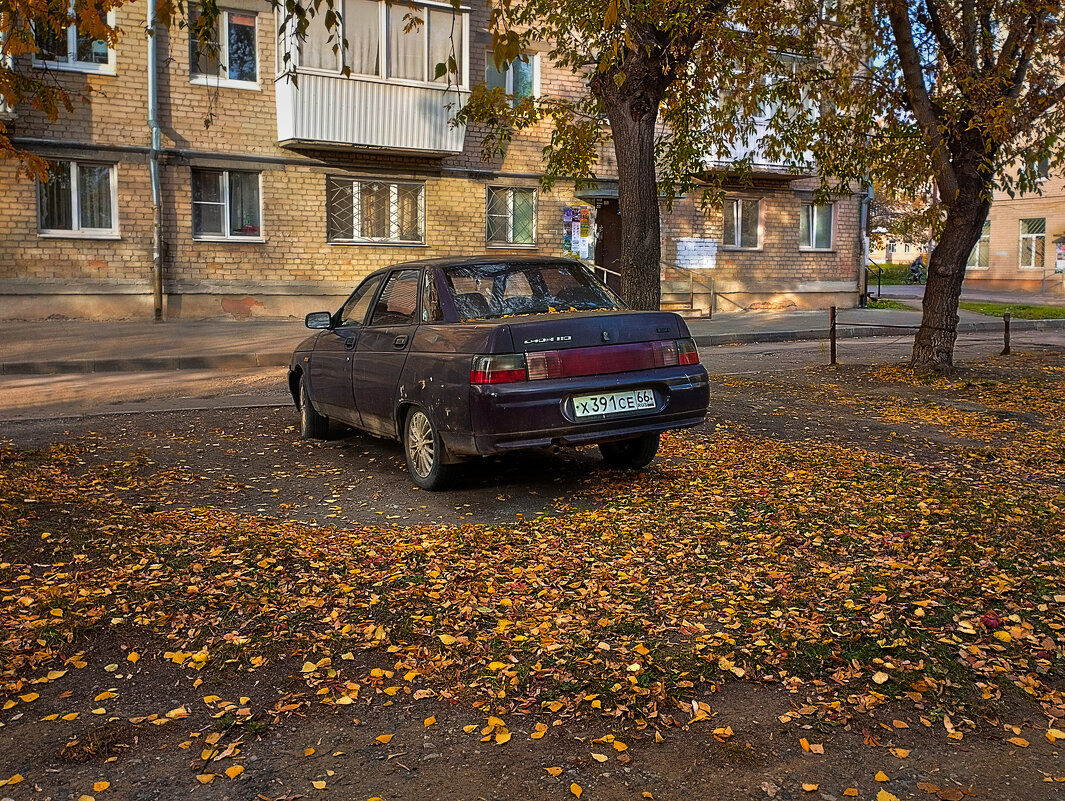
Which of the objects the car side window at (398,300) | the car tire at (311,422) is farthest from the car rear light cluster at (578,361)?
the car tire at (311,422)

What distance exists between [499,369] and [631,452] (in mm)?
1586

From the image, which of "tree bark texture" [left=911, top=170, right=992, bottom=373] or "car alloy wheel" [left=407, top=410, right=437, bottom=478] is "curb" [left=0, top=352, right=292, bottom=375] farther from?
"tree bark texture" [left=911, top=170, right=992, bottom=373]

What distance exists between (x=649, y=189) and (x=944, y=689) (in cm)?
828

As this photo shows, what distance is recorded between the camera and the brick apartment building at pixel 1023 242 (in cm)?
4244

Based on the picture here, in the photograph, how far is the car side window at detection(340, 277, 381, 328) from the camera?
814 cm

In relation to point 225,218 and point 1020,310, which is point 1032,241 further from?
point 225,218

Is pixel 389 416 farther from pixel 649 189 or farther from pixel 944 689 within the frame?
pixel 649 189

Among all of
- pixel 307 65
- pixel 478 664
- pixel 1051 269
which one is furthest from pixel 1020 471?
pixel 1051 269

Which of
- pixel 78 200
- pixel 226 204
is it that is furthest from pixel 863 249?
pixel 78 200

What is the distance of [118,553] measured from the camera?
5281 millimetres

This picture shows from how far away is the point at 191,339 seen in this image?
17.7 m

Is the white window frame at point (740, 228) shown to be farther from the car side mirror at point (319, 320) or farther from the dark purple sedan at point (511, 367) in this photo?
the dark purple sedan at point (511, 367)

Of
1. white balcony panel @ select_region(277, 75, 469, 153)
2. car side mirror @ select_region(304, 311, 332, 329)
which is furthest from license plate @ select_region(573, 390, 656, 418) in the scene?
white balcony panel @ select_region(277, 75, 469, 153)

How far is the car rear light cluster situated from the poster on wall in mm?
16646
